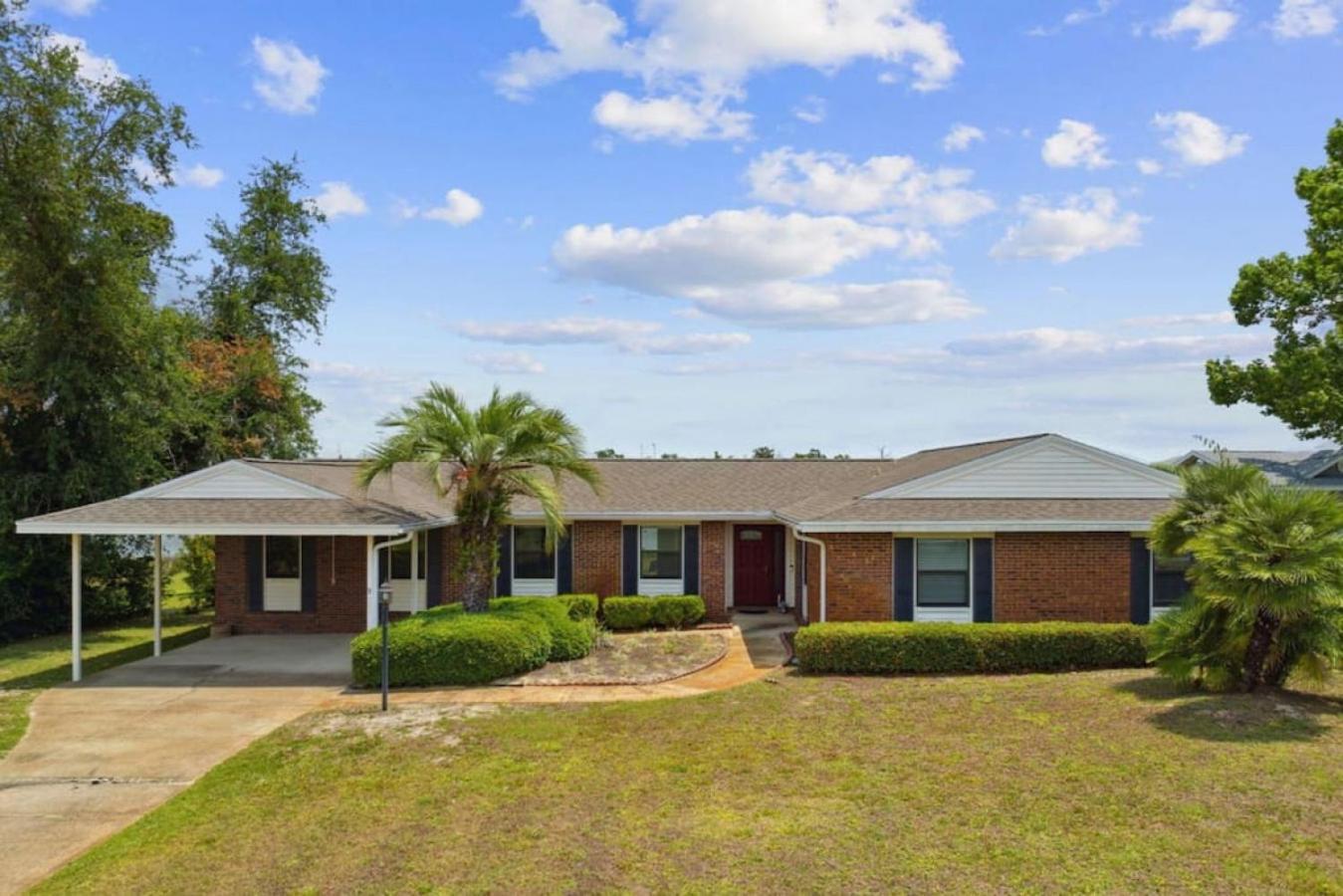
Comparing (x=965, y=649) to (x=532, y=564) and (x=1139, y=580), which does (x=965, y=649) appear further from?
(x=532, y=564)

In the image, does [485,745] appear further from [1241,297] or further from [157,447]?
[1241,297]

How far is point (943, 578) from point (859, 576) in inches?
60.2

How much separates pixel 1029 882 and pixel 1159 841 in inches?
50.8

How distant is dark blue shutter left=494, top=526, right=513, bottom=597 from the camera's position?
18.6 meters

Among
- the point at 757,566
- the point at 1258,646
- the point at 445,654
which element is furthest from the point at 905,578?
the point at 445,654

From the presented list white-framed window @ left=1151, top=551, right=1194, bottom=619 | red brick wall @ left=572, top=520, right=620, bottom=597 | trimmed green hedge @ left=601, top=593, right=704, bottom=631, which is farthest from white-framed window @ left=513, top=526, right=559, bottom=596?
white-framed window @ left=1151, top=551, right=1194, bottom=619

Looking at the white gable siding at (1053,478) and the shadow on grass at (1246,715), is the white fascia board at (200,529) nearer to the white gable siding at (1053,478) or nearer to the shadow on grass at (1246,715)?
the white gable siding at (1053,478)

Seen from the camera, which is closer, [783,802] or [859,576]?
[783,802]

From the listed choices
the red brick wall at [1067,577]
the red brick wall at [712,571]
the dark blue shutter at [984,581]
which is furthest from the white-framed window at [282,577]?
the red brick wall at [1067,577]

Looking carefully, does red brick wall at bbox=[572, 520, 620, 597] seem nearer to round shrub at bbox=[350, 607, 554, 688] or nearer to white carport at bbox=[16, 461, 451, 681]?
white carport at bbox=[16, 461, 451, 681]

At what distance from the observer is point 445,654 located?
500 inches

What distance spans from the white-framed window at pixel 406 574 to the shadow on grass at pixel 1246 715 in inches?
530

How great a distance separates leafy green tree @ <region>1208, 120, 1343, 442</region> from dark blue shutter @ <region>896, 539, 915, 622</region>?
50.4 ft

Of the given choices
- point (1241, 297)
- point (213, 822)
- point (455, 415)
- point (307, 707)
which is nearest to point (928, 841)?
point (213, 822)
